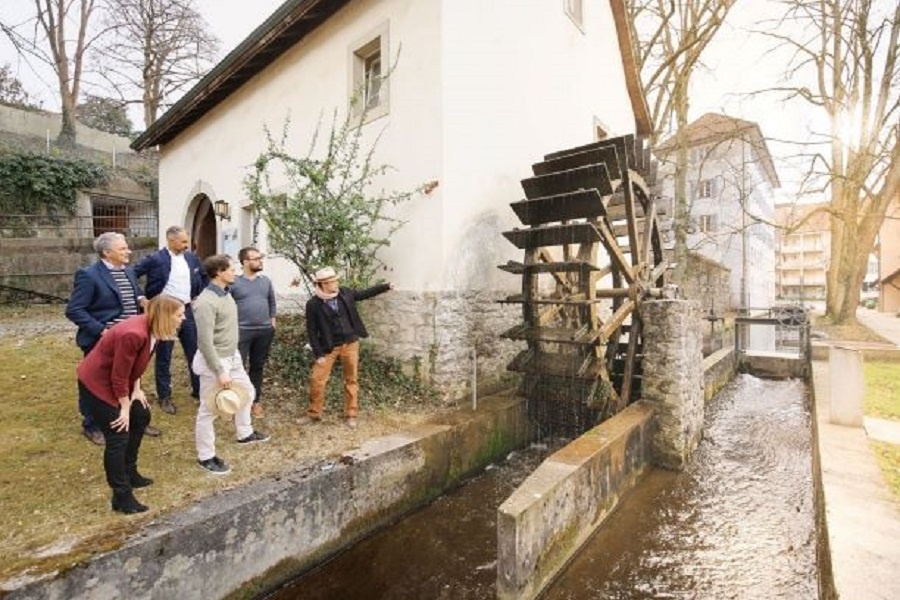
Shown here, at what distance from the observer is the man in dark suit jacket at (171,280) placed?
15.0ft

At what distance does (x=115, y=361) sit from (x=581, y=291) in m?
5.32

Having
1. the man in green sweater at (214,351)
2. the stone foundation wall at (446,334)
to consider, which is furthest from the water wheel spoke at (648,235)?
the man in green sweater at (214,351)

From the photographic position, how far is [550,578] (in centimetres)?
357

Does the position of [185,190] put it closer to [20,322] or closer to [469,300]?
[20,322]

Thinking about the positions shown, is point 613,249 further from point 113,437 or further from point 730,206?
point 730,206

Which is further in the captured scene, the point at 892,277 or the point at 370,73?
the point at 892,277

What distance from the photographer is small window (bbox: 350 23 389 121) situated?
6.59m

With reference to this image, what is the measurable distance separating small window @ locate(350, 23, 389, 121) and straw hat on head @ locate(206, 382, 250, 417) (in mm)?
4301

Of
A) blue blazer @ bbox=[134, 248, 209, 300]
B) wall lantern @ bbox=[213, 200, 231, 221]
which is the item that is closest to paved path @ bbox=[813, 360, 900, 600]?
blue blazer @ bbox=[134, 248, 209, 300]

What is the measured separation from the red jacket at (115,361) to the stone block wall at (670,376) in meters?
5.09

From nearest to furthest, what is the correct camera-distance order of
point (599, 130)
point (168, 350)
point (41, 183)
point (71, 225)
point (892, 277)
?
point (168, 350) → point (599, 130) → point (41, 183) → point (71, 225) → point (892, 277)

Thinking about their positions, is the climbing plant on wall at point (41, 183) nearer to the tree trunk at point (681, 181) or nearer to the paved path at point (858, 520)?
the tree trunk at point (681, 181)

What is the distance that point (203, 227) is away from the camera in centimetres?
1112

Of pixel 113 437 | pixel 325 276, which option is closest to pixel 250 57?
pixel 325 276
